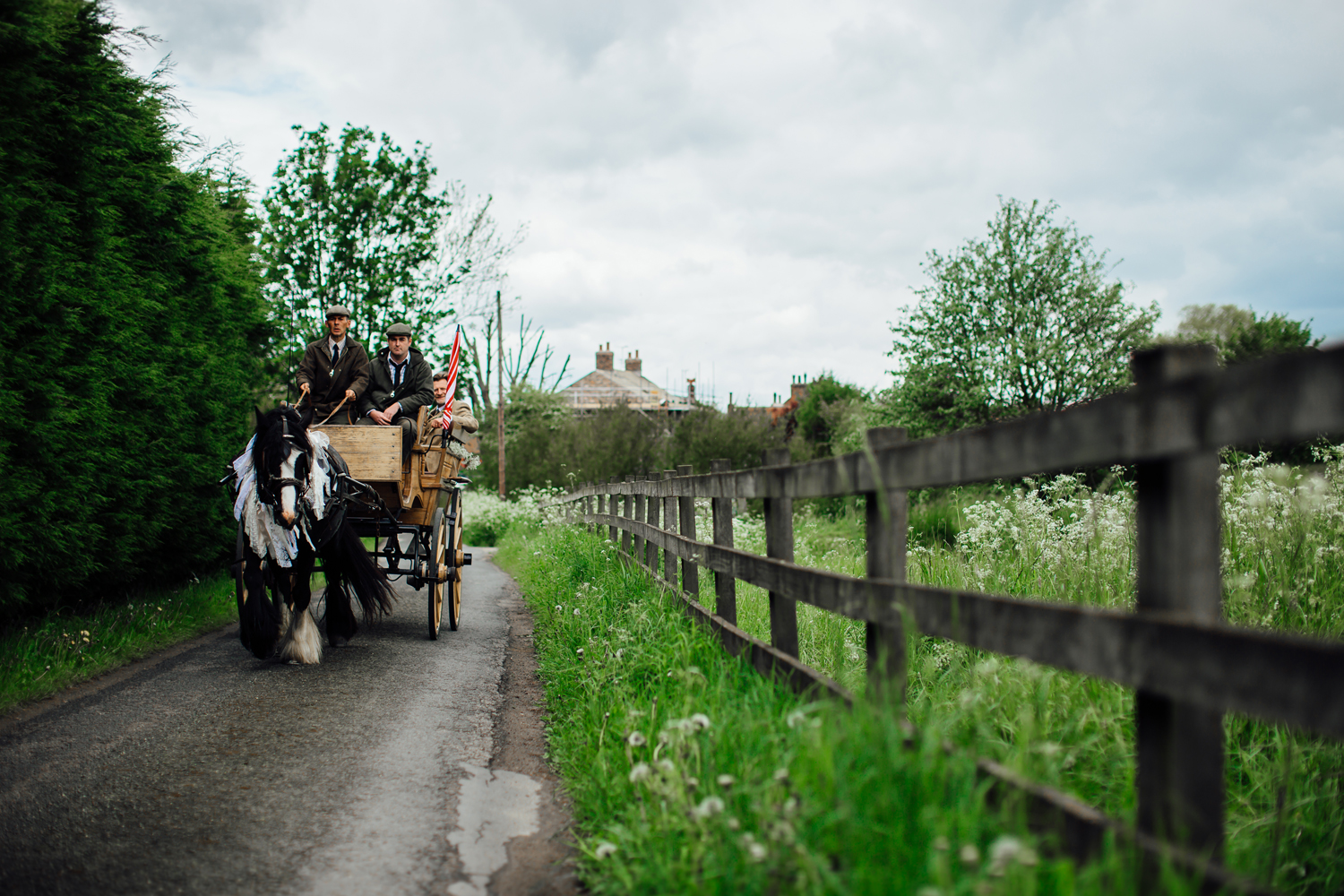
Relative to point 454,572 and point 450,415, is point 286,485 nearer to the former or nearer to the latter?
point 454,572

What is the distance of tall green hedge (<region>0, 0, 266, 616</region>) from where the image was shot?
5430 mm

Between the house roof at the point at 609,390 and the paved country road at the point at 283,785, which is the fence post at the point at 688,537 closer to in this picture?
the paved country road at the point at 283,785

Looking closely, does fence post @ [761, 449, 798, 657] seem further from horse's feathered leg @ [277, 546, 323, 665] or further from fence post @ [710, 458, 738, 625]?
horse's feathered leg @ [277, 546, 323, 665]

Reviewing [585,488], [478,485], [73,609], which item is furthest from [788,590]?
[478,485]

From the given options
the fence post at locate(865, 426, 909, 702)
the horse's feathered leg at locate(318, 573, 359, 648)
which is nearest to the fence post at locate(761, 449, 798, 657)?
the fence post at locate(865, 426, 909, 702)

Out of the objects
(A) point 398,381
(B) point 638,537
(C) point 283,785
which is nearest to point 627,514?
(B) point 638,537

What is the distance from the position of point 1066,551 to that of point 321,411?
6036 mm

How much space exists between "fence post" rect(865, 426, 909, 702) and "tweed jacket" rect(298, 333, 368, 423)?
18.7ft

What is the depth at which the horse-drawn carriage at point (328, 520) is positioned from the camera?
209 inches

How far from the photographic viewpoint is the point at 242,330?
368 inches

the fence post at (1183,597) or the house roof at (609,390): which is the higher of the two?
the house roof at (609,390)

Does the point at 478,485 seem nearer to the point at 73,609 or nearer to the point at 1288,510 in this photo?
the point at 73,609

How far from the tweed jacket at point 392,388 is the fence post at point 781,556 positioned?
4722 mm

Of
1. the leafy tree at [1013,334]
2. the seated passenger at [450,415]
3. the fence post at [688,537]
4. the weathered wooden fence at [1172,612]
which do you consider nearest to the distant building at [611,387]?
the leafy tree at [1013,334]
